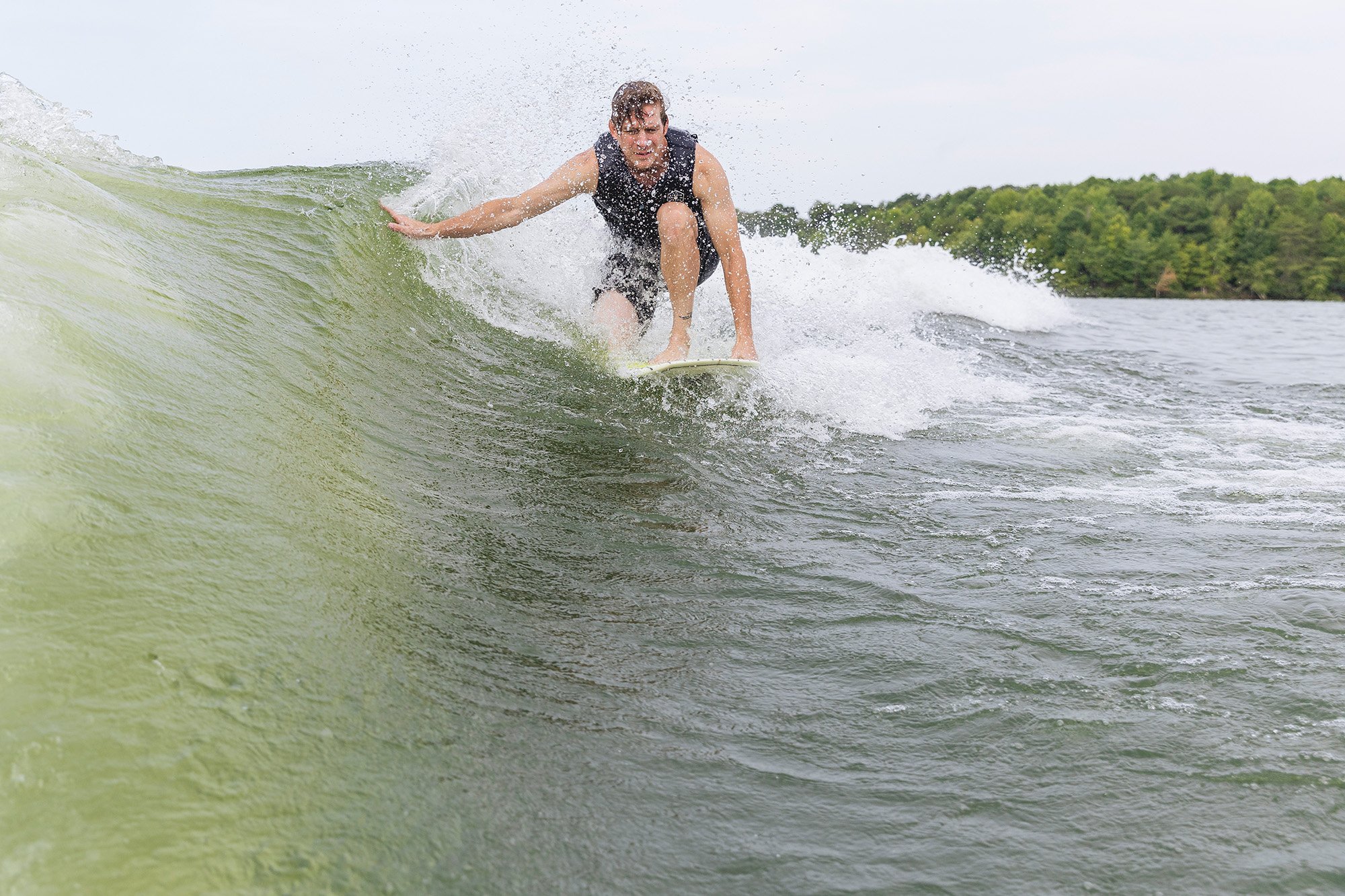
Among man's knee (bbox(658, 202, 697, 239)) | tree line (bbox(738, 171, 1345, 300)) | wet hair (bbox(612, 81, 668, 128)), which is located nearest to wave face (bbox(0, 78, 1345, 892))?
man's knee (bbox(658, 202, 697, 239))

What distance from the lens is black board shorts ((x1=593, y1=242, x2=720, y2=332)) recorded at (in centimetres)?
589

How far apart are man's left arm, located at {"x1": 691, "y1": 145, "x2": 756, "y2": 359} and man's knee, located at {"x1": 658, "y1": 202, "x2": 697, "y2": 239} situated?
0.44 feet

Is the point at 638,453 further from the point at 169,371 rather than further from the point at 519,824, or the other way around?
the point at 519,824

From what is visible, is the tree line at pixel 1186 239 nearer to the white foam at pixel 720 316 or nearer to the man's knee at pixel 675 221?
the white foam at pixel 720 316

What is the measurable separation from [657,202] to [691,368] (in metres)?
0.99

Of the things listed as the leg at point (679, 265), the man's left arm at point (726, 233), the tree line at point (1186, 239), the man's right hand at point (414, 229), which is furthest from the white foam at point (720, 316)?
the tree line at point (1186, 239)

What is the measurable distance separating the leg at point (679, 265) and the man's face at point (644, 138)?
28 cm

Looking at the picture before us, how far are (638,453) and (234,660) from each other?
2592 mm

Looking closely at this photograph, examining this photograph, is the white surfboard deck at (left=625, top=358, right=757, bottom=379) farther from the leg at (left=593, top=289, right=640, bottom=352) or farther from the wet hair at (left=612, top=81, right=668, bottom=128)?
the wet hair at (left=612, top=81, right=668, bottom=128)

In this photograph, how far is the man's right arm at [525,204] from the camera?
5.12 meters

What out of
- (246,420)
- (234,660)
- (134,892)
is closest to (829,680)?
(234,660)

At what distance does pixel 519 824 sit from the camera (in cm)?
171

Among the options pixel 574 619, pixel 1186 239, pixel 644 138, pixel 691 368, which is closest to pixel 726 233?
pixel 644 138

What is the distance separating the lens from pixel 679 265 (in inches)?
211
